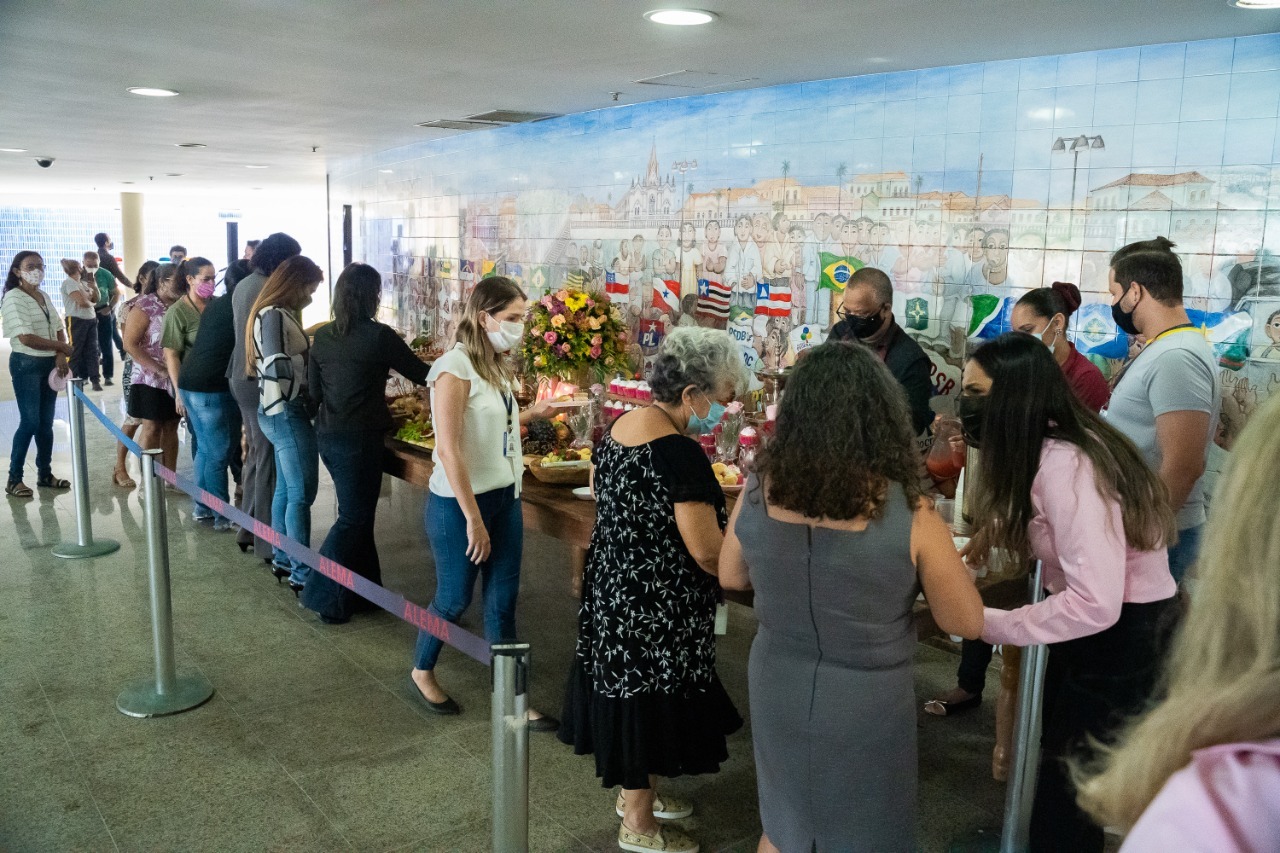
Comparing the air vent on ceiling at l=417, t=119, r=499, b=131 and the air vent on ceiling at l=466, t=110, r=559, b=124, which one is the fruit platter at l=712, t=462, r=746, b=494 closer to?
the air vent on ceiling at l=466, t=110, r=559, b=124

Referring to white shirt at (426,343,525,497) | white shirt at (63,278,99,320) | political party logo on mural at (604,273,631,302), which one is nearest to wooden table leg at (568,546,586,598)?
white shirt at (426,343,525,497)

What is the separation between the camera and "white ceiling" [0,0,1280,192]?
133 inches

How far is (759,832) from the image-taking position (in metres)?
2.87

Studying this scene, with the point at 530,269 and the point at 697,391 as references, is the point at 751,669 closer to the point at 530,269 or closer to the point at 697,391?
the point at 697,391

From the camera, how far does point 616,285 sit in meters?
6.34

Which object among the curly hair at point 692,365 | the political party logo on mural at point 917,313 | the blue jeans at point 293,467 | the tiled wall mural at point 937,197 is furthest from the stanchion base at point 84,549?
the political party logo on mural at point 917,313

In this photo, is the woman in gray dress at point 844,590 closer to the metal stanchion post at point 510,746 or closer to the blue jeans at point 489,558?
the metal stanchion post at point 510,746

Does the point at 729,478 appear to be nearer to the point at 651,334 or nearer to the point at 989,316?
the point at 989,316

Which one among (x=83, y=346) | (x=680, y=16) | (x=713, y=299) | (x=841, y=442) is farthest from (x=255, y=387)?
(x=83, y=346)

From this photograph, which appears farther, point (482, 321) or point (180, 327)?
point (180, 327)

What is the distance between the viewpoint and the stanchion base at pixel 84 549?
535 cm

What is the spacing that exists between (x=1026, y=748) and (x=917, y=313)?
94.7 inches

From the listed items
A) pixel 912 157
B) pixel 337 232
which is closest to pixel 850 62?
pixel 912 157

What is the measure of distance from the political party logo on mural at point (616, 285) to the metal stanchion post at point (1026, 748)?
157 inches
